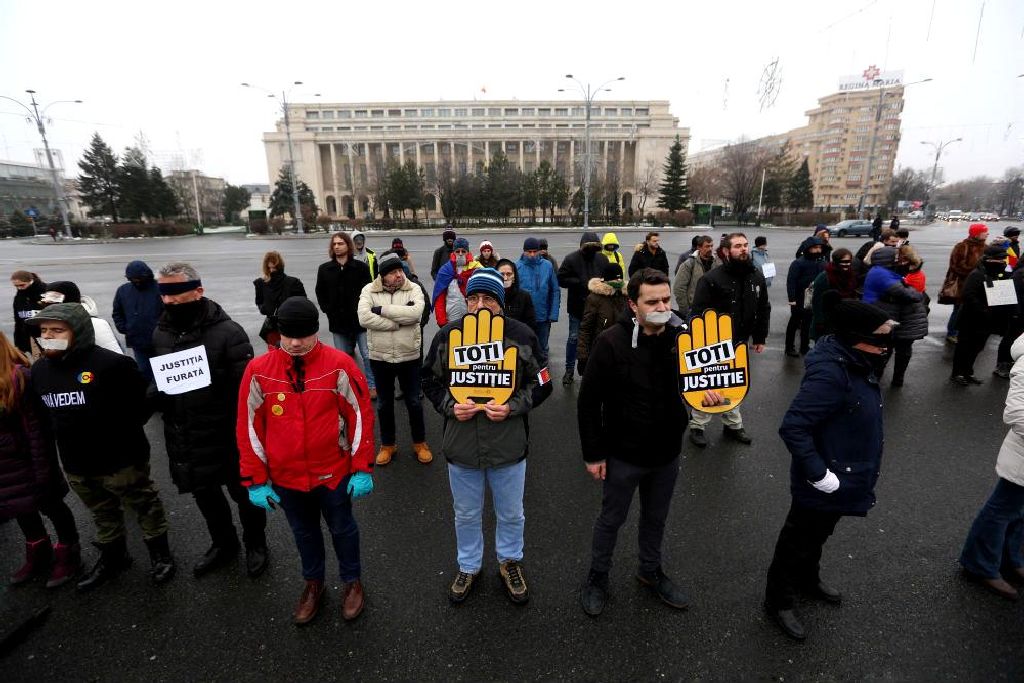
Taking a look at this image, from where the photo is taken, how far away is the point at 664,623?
2.82 meters

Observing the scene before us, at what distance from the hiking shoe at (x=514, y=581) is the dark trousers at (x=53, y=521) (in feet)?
9.51

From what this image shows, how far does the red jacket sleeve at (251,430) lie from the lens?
2.62 m

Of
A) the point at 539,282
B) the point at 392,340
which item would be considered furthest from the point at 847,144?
the point at 392,340

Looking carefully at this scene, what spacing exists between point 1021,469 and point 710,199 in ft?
246

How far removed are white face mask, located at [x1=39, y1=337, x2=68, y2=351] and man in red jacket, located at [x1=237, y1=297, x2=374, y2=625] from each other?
1.14 meters

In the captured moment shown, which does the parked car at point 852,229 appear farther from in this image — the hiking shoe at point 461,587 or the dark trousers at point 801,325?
the hiking shoe at point 461,587

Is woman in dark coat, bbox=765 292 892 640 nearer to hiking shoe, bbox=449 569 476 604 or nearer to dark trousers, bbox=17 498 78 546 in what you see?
hiking shoe, bbox=449 569 476 604

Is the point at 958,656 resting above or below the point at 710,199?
below

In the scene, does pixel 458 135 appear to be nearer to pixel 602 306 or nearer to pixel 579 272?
pixel 579 272

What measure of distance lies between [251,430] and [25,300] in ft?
15.9

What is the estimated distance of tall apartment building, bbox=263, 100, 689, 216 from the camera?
86.2 metres

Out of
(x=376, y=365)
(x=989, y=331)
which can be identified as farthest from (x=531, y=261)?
(x=989, y=331)


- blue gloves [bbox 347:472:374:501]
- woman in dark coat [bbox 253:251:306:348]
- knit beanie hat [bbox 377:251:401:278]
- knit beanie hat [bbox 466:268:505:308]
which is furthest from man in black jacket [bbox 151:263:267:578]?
woman in dark coat [bbox 253:251:306:348]

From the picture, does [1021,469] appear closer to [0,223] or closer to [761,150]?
[761,150]
